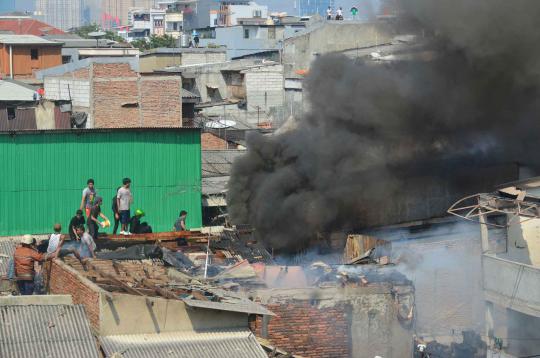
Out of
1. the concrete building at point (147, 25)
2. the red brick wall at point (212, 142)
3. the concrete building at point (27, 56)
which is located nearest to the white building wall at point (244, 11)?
the concrete building at point (147, 25)

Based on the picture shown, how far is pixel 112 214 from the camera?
19.1 meters

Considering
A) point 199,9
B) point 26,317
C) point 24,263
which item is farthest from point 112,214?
point 199,9

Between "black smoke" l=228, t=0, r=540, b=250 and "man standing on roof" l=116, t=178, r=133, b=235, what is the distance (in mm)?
2998

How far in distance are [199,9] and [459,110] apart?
2855 inches

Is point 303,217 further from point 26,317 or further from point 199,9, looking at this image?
point 199,9

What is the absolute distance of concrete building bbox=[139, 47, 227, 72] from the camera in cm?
4556

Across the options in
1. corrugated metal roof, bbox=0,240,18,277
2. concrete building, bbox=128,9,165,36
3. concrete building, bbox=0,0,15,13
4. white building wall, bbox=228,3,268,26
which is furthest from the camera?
concrete building, bbox=0,0,15,13

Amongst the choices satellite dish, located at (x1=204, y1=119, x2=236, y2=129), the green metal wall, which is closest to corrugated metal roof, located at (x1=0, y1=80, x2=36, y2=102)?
satellite dish, located at (x1=204, y1=119, x2=236, y2=129)

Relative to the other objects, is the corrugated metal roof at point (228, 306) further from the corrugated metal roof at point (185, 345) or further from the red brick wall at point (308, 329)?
the red brick wall at point (308, 329)

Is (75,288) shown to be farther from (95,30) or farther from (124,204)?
(95,30)

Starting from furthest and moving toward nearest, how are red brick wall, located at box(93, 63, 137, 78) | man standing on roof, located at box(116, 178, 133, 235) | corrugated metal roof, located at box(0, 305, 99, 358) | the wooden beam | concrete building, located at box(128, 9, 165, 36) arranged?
concrete building, located at box(128, 9, 165, 36) → red brick wall, located at box(93, 63, 137, 78) → man standing on roof, located at box(116, 178, 133, 235) → the wooden beam → corrugated metal roof, located at box(0, 305, 99, 358)

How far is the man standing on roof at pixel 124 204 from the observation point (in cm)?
1716

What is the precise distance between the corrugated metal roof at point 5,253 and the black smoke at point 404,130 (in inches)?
195

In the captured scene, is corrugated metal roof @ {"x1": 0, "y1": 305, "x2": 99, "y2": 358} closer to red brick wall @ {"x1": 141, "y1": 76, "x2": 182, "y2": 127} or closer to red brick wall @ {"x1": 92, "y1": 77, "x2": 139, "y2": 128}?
red brick wall @ {"x1": 141, "y1": 76, "x2": 182, "y2": 127}
